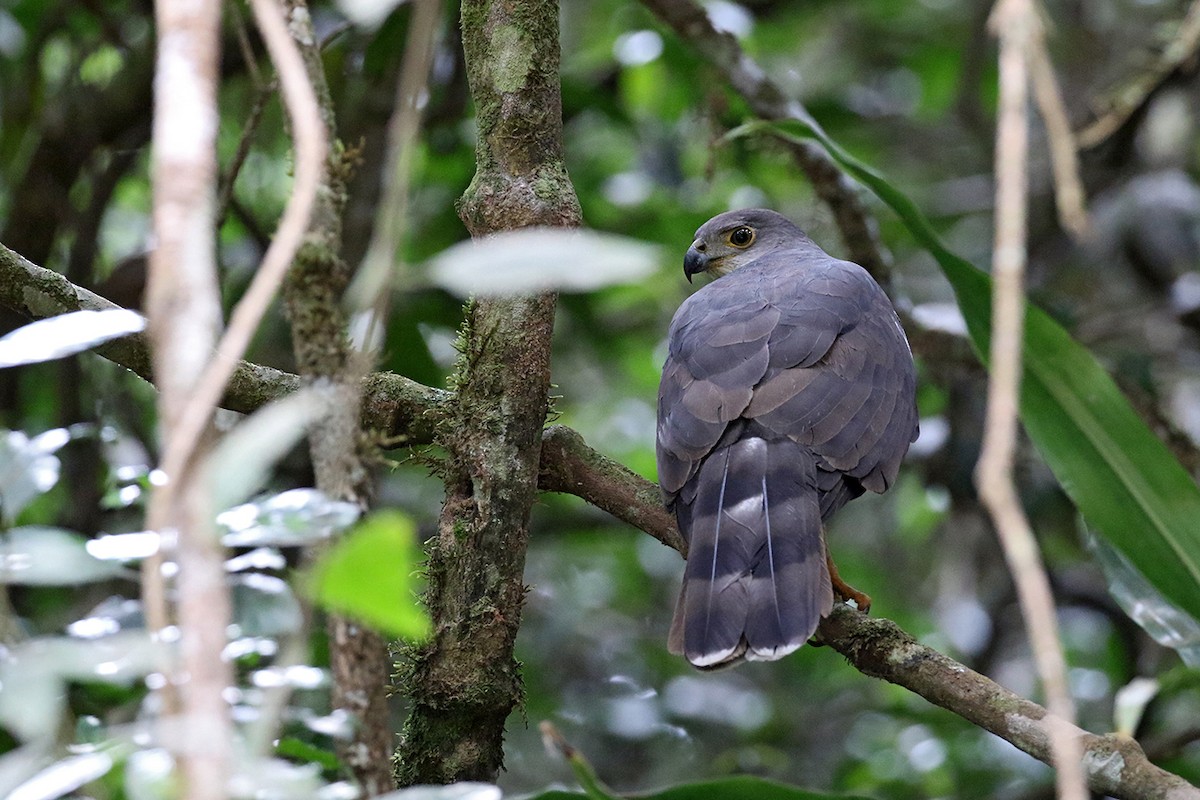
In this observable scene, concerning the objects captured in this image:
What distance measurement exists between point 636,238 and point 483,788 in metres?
4.82

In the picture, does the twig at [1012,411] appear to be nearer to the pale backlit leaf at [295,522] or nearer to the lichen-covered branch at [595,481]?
the pale backlit leaf at [295,522]

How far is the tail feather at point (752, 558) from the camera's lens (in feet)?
10.3

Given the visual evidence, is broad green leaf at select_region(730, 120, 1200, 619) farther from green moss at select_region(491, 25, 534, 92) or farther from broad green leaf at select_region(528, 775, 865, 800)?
green moss at select_region(491, 25, 534, 92)

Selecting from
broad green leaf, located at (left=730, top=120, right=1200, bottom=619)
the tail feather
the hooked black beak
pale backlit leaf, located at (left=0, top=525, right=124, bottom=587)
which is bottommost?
pale backlit leaf, located at (left=0, top=525, right=124, bottom=587)

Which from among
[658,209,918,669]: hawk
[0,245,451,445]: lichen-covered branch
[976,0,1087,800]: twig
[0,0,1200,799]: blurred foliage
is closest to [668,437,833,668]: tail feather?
[658,209,918,669]: hawk

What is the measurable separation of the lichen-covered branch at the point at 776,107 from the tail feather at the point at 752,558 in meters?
1.86

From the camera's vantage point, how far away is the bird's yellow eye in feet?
18.0

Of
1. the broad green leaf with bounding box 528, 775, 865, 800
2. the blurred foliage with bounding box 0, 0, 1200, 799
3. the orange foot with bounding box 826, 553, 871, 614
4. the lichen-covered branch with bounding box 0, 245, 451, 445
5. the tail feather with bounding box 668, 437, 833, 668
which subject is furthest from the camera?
the blurred foliage with bounding box 0, 0, 1200, 799

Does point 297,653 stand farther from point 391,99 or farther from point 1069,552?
point 1069,552

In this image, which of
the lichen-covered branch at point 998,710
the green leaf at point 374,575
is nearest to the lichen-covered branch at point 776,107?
the lichen-covered branch at point 998,710

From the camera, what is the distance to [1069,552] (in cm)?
700

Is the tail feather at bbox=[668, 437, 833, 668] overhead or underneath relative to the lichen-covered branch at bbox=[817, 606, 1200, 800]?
overhead

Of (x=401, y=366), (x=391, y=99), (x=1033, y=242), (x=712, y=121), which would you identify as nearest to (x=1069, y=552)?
(x=1033, y=242)

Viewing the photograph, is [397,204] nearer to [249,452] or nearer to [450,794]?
[249,452]
